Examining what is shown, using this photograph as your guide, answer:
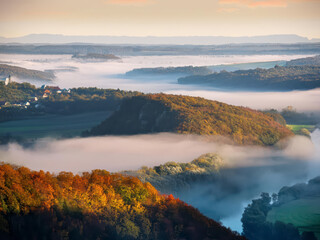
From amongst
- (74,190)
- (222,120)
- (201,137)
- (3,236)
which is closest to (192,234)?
(74,190)

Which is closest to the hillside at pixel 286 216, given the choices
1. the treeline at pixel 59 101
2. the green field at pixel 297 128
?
the green field at pixel 297 128

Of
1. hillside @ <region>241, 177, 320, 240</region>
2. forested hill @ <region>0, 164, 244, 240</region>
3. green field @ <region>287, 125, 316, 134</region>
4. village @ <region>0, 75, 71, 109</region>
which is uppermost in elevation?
forested hill @ <region>0, 164, 244, 240</region>

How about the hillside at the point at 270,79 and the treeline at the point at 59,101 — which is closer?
the treeline at the point at 59,101

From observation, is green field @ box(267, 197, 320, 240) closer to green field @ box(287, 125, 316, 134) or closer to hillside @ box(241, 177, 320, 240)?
hillside @ box(241, 177, 320, 240)

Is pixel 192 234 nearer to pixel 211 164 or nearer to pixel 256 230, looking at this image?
pixel 256 230

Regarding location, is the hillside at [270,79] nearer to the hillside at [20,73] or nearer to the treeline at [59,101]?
the hillside at [20,73]

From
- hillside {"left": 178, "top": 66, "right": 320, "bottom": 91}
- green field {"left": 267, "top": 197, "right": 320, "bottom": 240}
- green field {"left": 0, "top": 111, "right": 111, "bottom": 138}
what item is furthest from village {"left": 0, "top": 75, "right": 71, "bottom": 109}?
green field {"left": 267, "top": 197, "right": 320, "bottom": 240}

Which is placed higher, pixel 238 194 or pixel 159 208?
pixel 159 208
